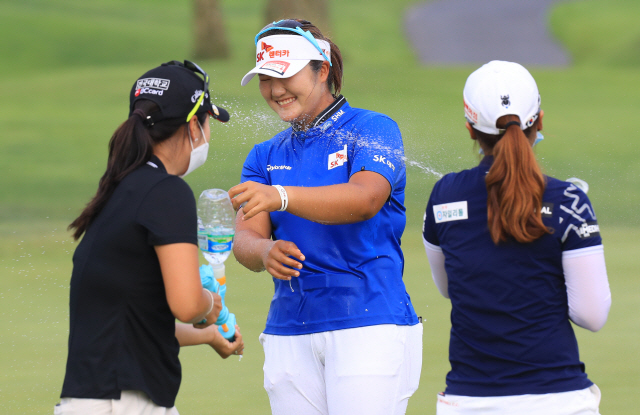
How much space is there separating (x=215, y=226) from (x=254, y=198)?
753 mm

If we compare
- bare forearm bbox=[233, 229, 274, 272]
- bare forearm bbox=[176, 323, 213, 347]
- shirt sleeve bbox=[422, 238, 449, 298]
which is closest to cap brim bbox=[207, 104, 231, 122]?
bare forearm bbox=[233, 229, 274, 272]

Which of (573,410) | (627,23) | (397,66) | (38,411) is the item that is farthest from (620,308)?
(627,23)

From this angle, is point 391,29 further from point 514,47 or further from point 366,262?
point 366,262

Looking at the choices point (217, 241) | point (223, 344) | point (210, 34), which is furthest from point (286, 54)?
point (210, 34)

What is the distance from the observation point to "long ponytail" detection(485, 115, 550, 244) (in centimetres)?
237

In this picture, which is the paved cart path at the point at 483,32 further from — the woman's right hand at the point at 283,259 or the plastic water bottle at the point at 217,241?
the woman's right hand at the point at 283,259

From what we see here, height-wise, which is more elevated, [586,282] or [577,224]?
[577,224]

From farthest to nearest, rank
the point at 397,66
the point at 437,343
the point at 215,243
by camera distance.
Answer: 1. the point at 397,66
2. the point at 437,343
3. the point at 215,243

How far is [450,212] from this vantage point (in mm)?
2537

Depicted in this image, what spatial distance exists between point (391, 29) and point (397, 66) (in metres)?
4.91

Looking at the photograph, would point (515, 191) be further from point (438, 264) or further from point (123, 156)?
point (123, 156)

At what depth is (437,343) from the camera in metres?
6.19

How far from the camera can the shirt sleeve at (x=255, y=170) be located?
330 cm

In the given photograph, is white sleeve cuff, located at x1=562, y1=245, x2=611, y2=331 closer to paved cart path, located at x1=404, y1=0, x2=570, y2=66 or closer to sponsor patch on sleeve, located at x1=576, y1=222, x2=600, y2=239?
sponsor patch on sleeve, located at x1=576, y1=222, x2=600, y2=239
